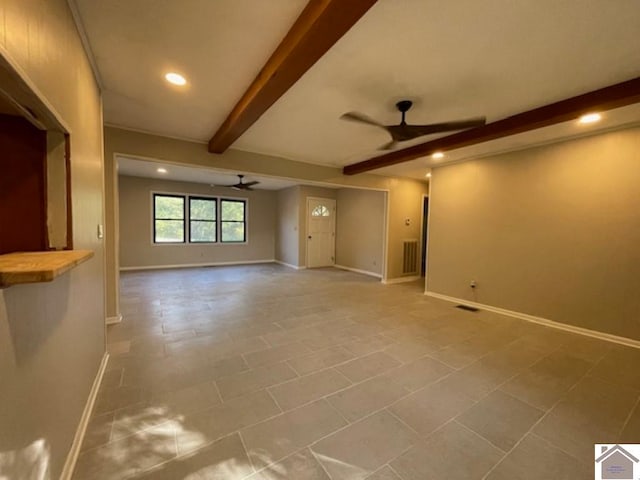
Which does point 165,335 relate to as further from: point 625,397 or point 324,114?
point 625,397

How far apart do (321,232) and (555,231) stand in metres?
5.35

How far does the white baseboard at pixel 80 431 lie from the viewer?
131 cm

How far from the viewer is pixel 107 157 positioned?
325cm

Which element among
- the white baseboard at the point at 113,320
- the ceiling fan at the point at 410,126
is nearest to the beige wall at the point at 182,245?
the white baseboard at the point at 113,320

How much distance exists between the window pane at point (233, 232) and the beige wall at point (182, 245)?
0.21 meters

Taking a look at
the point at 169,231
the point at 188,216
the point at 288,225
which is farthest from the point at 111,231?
the point at 288,225

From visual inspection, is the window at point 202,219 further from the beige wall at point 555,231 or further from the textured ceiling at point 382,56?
the beige wall at point 555,231

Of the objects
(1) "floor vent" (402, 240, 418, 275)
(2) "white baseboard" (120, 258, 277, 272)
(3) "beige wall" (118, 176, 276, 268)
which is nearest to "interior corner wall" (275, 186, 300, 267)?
(3) "beige wall" (118, 176, 276, 268)

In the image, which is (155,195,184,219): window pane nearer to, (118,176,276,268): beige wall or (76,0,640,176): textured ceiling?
(118,176,276,268): beige wall

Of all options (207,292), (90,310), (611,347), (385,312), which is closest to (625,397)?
(611,347)

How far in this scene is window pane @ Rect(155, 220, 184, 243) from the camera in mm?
7266

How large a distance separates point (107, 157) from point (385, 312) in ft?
13.7

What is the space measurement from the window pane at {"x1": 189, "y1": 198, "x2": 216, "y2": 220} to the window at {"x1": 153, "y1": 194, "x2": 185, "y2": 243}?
231 millimetres

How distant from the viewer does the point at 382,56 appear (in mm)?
1939
